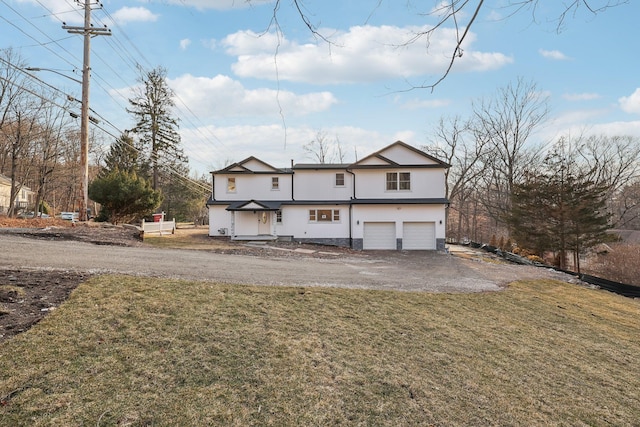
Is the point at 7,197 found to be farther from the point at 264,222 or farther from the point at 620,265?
the point at 620,265

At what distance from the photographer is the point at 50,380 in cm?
282

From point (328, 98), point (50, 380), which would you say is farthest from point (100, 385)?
point (328, 98)

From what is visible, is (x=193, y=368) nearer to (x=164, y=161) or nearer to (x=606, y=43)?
(x=606, y=43)

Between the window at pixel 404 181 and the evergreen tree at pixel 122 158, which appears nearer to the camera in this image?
the window at pixel 404 181

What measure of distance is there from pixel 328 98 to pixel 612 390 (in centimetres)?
491

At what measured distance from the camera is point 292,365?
3.56 m

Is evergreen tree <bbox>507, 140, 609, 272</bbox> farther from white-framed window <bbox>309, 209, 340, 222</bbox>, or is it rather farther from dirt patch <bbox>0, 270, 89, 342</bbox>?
dirt patch <bbox>0, 270, 89, 342</bbox>

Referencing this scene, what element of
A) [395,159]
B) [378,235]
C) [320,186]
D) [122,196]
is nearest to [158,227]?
[122,196]

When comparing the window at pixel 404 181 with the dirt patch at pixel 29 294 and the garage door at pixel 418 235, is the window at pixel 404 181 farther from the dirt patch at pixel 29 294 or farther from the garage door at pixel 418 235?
the dirt patch at pixel 29 294

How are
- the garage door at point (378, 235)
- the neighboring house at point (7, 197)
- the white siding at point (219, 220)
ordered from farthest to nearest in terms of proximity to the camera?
the neighboring house at point (7, 197)
the white siding at point (219, 220)
the garage door at point (378, 235)

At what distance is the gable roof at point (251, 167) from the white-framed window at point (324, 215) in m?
3.30

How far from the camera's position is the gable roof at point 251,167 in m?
21.7

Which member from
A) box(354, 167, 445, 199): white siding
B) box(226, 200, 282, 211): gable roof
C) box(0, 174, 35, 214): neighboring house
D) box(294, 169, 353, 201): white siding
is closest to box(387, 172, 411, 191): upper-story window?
box(354, 167, 445, 199): white siding

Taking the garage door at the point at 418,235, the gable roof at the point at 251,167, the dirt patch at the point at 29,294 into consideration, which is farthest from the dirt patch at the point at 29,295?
the garage door at the point at 418,235
